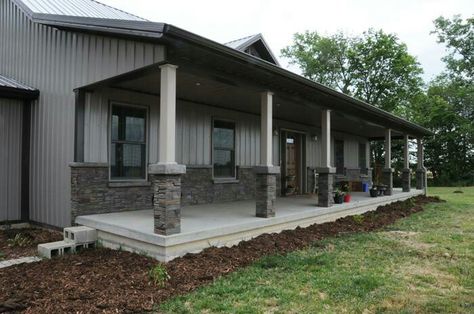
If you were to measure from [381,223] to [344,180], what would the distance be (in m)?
7.16

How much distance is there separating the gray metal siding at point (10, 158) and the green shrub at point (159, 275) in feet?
14.9

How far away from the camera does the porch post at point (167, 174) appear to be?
5.07 m

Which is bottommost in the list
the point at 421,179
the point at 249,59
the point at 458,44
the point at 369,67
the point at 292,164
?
the point at 421,179

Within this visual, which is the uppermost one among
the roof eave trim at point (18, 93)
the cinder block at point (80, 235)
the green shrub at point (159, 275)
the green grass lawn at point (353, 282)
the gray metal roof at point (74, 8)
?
the gray metal roof at point (74, 8)

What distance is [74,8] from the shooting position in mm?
8961

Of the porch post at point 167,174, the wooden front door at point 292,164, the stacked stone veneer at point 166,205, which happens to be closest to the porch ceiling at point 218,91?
the porch post at point 167,174

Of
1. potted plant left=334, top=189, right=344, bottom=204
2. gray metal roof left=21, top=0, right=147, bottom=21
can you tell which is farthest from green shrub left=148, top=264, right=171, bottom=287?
potted plant left=334, top=189, right=344, bottom=204

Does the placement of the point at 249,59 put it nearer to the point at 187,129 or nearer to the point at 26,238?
the point at 187,129

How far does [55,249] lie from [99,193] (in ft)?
5.50

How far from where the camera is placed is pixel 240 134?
10.6 metres

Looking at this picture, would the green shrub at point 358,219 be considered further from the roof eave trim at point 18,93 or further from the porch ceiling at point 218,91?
the roof eave trim at point 18,93

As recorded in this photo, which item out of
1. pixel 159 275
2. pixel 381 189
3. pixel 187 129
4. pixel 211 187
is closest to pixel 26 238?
pixel 159 275

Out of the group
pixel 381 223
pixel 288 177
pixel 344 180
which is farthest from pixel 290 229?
pixel 344 180

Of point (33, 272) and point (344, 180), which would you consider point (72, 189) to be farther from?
point (344, 180)
